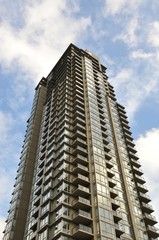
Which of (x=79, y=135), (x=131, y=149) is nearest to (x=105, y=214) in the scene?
(x=79, y=135)

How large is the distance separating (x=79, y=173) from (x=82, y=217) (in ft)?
32.6

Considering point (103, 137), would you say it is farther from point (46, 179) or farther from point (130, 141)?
point (46, 179)

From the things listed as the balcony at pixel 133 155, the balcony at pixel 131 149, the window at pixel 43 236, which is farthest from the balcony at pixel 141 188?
the window at pixel 43 236

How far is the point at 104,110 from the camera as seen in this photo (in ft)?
267

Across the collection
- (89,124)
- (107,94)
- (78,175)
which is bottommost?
(78,175)

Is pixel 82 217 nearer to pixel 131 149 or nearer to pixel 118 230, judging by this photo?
pixel 118 230

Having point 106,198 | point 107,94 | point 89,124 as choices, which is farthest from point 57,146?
point 107,94

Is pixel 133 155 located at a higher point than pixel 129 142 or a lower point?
lower

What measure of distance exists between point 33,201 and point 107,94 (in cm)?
4069

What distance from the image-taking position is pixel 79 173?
189 feet

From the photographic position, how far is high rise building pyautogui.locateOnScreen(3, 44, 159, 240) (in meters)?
51.4

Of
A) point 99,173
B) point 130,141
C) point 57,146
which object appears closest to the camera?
point 99,173

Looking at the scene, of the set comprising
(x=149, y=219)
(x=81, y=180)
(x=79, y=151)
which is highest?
(x=79, y=151)

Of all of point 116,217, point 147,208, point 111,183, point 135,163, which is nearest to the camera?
point 116,217
